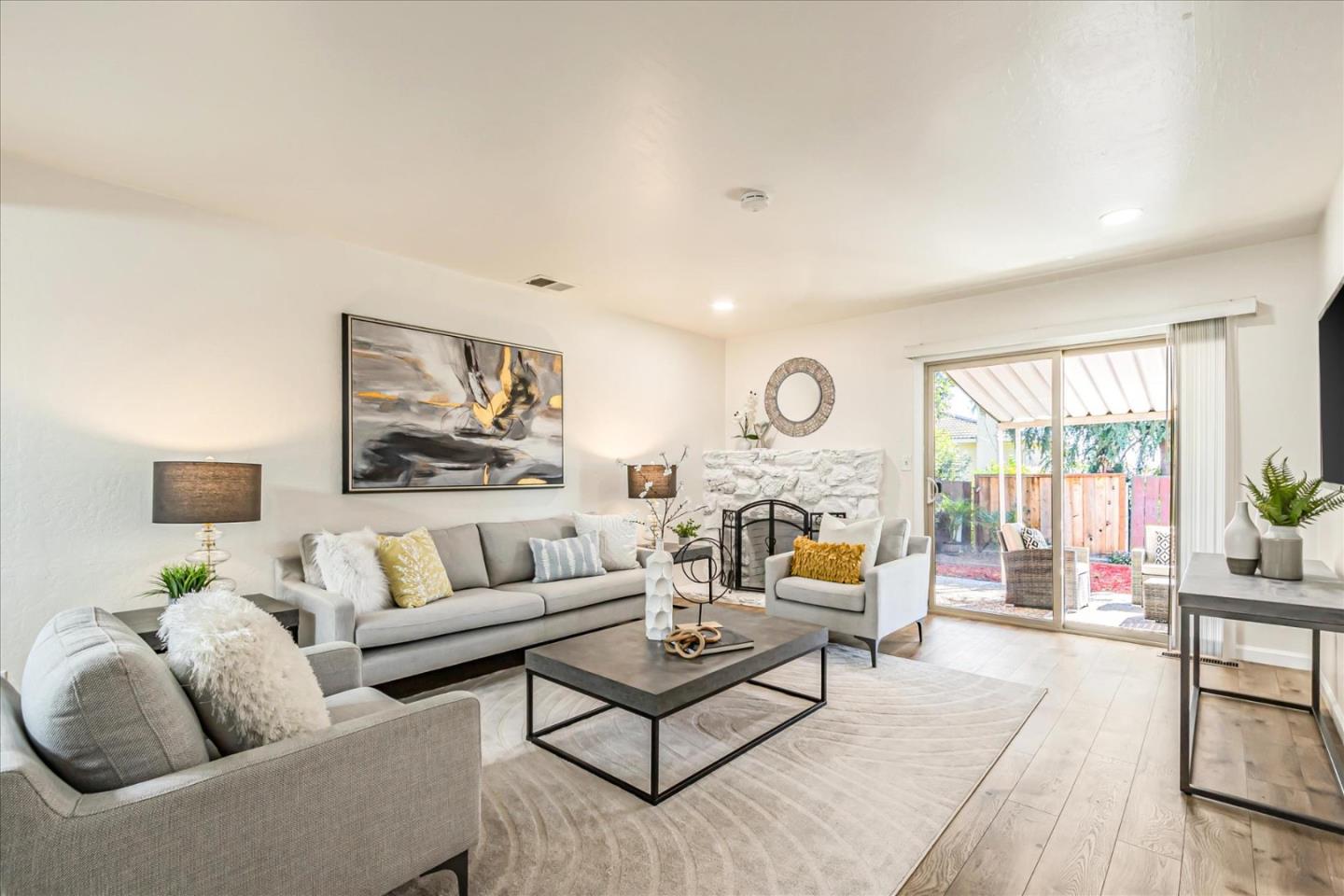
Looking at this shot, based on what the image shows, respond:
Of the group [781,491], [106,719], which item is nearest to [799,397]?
[781,491]

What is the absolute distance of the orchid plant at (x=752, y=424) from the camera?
249 inches

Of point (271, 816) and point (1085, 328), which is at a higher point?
point (1085, 328)

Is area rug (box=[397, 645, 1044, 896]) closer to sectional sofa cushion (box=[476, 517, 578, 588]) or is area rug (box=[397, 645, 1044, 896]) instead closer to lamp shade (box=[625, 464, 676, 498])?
sectional sofa cushion (box=[476, 517, 578, 588])

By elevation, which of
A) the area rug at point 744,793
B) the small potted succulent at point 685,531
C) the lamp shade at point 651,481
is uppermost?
the lamp shade at point 651,481

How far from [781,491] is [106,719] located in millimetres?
5176

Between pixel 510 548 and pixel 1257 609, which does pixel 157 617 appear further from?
pixel 1257 609

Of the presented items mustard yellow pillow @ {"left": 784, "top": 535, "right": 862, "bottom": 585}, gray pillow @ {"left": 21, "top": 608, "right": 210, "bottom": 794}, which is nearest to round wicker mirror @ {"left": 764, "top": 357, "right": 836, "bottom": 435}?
mustard yellow pillow @ {"left": 784, "top": 535, "right": 862, "bottom": 585}

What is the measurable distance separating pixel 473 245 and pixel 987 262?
331 cm

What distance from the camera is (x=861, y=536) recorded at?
4.21 m

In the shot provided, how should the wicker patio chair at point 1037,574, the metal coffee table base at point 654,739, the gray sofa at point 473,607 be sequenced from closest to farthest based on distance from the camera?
the metal coffee table base at point 654,739
the gray sofa at point 473,607
the wicker patio chair at point 1037,574

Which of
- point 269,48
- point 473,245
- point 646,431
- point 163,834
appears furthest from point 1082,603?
point 269,48

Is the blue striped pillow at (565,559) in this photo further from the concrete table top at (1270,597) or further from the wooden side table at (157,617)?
the concrete table top at (1270,597)

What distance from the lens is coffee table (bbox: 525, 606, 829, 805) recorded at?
7.61ft

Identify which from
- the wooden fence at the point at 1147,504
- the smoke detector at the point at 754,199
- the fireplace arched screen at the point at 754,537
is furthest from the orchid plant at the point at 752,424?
the smoke detector at the point at 754,199
